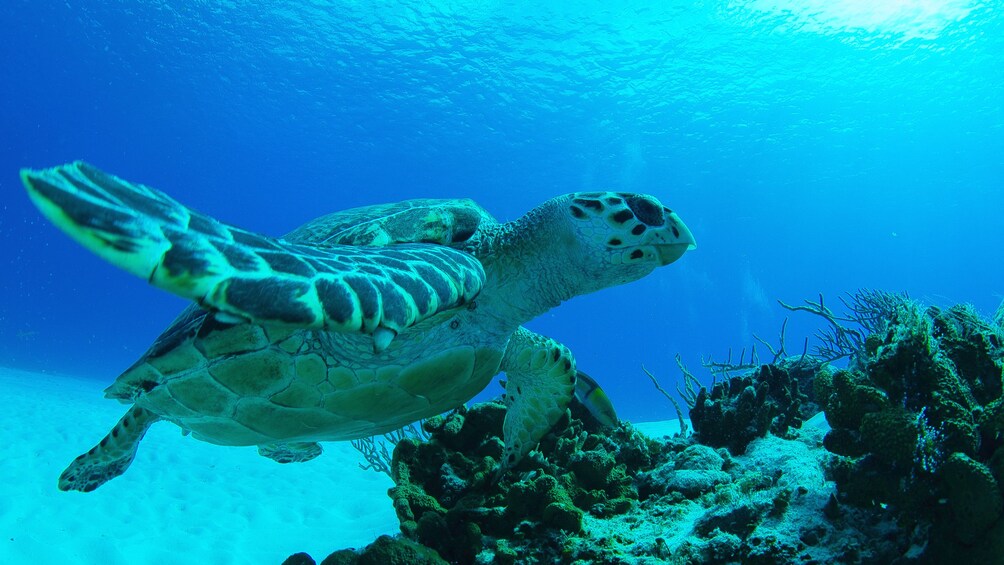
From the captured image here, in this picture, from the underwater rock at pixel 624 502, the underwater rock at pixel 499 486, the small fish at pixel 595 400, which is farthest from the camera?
the small fish at pixel 595 400

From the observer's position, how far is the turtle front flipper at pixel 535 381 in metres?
3.24

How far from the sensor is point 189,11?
2850cm

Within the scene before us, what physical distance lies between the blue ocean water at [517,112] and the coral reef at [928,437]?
5.02 feet

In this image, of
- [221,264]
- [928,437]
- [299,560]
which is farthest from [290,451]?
[928,437]

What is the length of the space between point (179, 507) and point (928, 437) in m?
6.17

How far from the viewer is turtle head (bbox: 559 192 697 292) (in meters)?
3.04

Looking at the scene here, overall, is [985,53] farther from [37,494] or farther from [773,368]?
[37,494]

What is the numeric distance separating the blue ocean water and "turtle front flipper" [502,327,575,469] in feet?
7.93

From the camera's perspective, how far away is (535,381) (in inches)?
137

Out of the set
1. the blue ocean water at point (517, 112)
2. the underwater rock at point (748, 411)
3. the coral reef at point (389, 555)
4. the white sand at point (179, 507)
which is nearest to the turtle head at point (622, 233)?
the underwater rock at point (748, 411)

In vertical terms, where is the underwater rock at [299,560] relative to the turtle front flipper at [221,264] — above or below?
below

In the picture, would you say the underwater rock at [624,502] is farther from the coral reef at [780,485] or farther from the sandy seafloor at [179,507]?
the sandy seafloor at [179,507]

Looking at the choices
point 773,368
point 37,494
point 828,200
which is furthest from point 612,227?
point 828,200

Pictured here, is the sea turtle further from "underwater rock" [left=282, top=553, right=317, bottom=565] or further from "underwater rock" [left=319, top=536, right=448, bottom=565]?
"underwater rock" [left=319, top=536, right=448, bottom=565]
